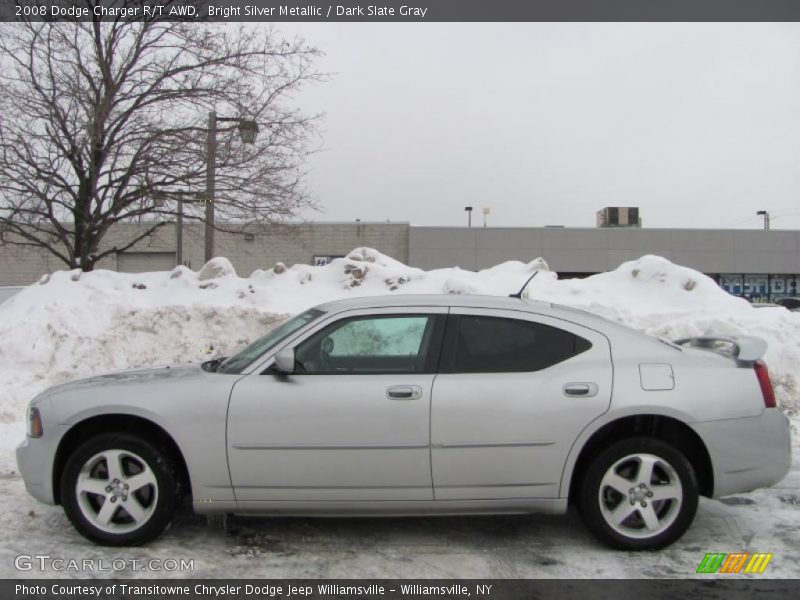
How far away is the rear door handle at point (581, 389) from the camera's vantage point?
3.82m

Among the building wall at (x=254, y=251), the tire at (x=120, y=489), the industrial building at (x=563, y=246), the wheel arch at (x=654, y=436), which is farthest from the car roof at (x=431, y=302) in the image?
the industrial building at (x=563, y=246)

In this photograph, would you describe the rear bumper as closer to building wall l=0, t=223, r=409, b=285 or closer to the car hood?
the car hood

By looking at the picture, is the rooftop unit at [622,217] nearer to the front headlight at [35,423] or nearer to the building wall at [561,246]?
the building wall at [561,246]

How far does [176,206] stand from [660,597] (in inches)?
433

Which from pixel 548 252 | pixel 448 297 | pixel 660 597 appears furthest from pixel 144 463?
pixel 548 252

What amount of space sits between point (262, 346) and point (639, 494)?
2462mm

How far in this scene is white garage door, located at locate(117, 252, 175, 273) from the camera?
118 feet

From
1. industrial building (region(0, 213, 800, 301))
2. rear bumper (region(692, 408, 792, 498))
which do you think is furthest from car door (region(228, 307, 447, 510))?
industrial building (region(0, 213, 800, 301))

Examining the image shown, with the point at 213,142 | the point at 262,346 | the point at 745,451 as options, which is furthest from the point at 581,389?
the point at 213,142

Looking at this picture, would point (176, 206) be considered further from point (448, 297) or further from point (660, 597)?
point (660, 597)

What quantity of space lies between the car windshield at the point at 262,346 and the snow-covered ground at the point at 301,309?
106 cm

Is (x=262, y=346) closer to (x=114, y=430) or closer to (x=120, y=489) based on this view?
(x=114, y=430)

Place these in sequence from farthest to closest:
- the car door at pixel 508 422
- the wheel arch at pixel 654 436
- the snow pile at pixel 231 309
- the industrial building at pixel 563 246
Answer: the industrial building at pixel 563 246 → the snow pile at pixel 231 309 → the wheel arch at pixel 654 436 → the car door at pixel 508 422

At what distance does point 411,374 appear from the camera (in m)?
3.88
